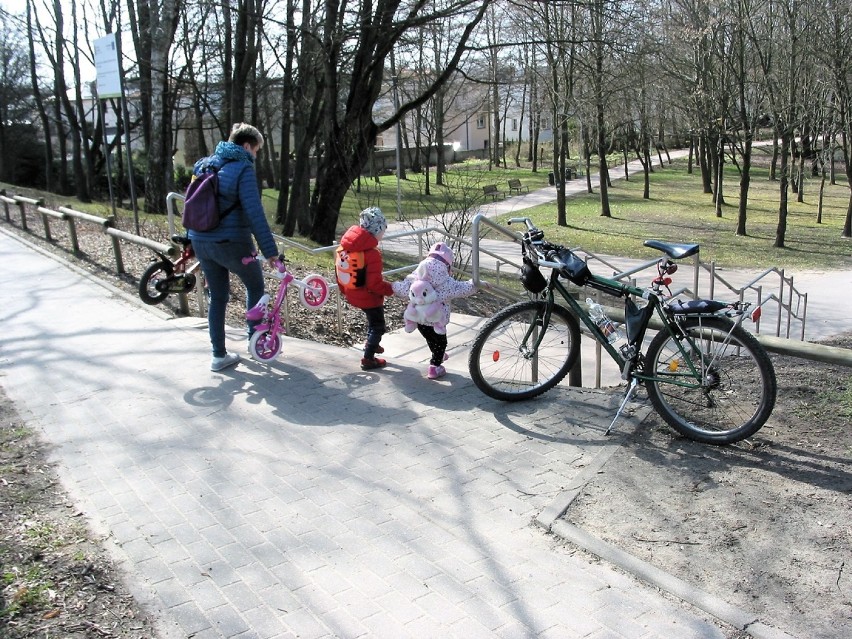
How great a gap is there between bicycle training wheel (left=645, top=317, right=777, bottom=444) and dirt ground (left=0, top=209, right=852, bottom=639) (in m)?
0.14

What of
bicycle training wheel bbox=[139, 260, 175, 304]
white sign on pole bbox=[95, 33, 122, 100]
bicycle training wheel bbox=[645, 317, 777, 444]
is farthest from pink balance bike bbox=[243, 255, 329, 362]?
white sign on pole bbox=[95, 33, 122, 100]

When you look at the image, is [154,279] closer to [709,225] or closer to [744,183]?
[744,183]

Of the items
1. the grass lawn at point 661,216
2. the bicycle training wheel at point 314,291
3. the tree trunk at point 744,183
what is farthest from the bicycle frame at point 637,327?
the tree trunk at point 744,183

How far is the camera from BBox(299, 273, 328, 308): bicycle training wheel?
6902 millimetres

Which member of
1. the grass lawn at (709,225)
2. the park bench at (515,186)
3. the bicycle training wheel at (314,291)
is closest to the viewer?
the bicycle training wheel at (314,291)

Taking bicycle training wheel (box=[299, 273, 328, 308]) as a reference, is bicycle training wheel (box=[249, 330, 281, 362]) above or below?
below

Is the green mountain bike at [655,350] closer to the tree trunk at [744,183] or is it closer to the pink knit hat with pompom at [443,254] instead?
the pink knit hat with pompom at [443,254]

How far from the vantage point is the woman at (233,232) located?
18.5 feet

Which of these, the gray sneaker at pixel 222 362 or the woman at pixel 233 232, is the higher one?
the woman at pixel 233 232

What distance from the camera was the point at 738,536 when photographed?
3.53 m

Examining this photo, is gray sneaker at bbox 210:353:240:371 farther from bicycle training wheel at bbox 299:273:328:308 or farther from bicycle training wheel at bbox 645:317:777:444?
bicycle training wheel at bbox 645:317:777:444

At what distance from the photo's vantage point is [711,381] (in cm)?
452

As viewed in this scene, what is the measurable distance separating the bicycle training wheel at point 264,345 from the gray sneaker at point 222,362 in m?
0.16

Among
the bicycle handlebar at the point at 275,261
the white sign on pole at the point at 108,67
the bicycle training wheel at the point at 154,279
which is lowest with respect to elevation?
the bicycle training wheel at the point at 154,279
